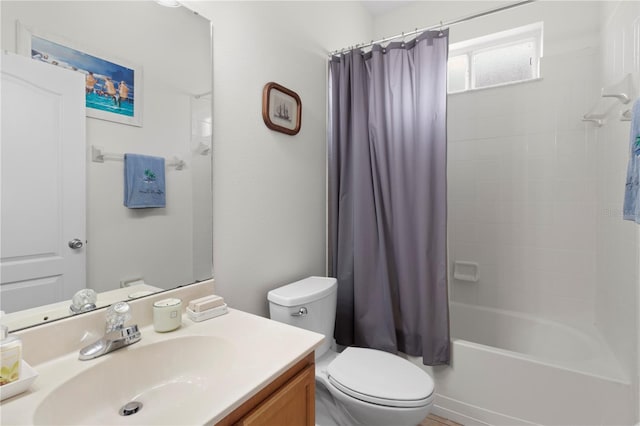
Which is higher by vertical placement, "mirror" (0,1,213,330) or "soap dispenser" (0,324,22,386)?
"mirror" (0,1,213,330)

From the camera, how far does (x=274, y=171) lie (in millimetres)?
1611

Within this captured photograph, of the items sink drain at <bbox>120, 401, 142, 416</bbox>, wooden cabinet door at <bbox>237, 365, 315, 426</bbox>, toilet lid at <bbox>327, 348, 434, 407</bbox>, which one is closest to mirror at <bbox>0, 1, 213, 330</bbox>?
sink drain at <bbox>120, 401, 142, 416</bbox>

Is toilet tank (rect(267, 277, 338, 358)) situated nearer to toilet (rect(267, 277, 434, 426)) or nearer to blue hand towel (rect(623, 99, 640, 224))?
toilet (rect(267, 277, 434, 426))

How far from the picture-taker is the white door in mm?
757

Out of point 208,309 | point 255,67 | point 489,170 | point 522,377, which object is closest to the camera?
point 208,309

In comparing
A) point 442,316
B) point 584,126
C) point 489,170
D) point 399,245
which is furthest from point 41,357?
point 584,126

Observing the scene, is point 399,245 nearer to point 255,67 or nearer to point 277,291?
point 277,291

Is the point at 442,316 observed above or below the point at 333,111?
below

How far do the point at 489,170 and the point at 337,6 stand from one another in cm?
162

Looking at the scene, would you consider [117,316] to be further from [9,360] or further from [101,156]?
[101,156]

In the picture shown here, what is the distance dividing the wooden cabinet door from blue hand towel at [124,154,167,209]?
0.74 m

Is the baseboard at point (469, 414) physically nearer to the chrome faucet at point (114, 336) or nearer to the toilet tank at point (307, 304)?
the toilet tank at point (307, 304)

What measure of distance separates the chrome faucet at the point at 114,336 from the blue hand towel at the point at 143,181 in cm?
A: 33

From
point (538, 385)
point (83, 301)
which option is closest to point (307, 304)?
point (83, 301)
